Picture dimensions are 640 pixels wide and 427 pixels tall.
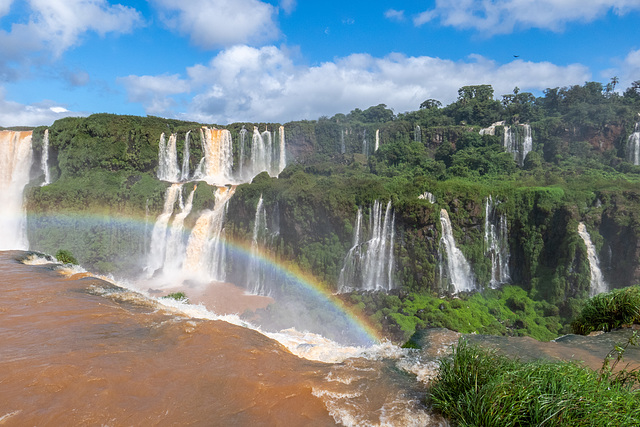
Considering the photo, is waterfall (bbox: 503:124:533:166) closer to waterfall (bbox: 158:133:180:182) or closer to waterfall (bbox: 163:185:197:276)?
waterfall (bbox: 163:185:197:276)

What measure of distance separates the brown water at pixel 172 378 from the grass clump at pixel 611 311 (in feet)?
15.6

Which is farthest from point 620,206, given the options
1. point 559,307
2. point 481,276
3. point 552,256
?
point 481,276

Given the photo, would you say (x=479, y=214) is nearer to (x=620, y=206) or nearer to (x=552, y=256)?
(x=552, y=256)

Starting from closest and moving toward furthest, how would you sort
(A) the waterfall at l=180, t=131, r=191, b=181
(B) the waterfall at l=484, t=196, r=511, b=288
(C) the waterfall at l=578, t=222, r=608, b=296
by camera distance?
(C) the waterfall at l=578, t=222, r=608, b=296 < (B) the waterfall at l=484, t=196, r=511, b=288 < (A) the waterfall at l=180, t=131, r=191, b=181

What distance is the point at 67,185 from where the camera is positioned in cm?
2938

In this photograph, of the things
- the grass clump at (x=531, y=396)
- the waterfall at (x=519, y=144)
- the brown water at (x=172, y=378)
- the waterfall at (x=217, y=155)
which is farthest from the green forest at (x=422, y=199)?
the grass clump at (x=531, y=396)

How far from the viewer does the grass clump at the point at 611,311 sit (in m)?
7.02

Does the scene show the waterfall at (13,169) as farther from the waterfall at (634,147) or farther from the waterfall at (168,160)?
the waterfall at (634,147)

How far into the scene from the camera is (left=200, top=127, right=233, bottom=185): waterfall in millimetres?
32719

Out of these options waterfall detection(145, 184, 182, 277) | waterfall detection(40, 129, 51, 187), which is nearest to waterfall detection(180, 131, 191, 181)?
waterfall detection(145, 184, 182, 277)

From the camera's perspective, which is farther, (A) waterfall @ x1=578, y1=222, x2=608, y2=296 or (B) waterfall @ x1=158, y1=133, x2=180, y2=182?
(B) waterfall @ x1=158, y1=133, x2=180, y2=182

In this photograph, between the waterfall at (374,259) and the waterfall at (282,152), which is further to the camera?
the waterfall at (282,152)

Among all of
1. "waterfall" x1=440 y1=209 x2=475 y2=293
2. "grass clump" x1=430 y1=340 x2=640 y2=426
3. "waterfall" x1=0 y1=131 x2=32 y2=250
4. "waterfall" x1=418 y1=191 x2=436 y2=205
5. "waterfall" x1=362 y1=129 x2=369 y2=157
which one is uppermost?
"waterfall" x1=362 y1=129 x2=369 y2=157

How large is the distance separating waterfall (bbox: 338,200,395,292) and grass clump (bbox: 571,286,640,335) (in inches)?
464
